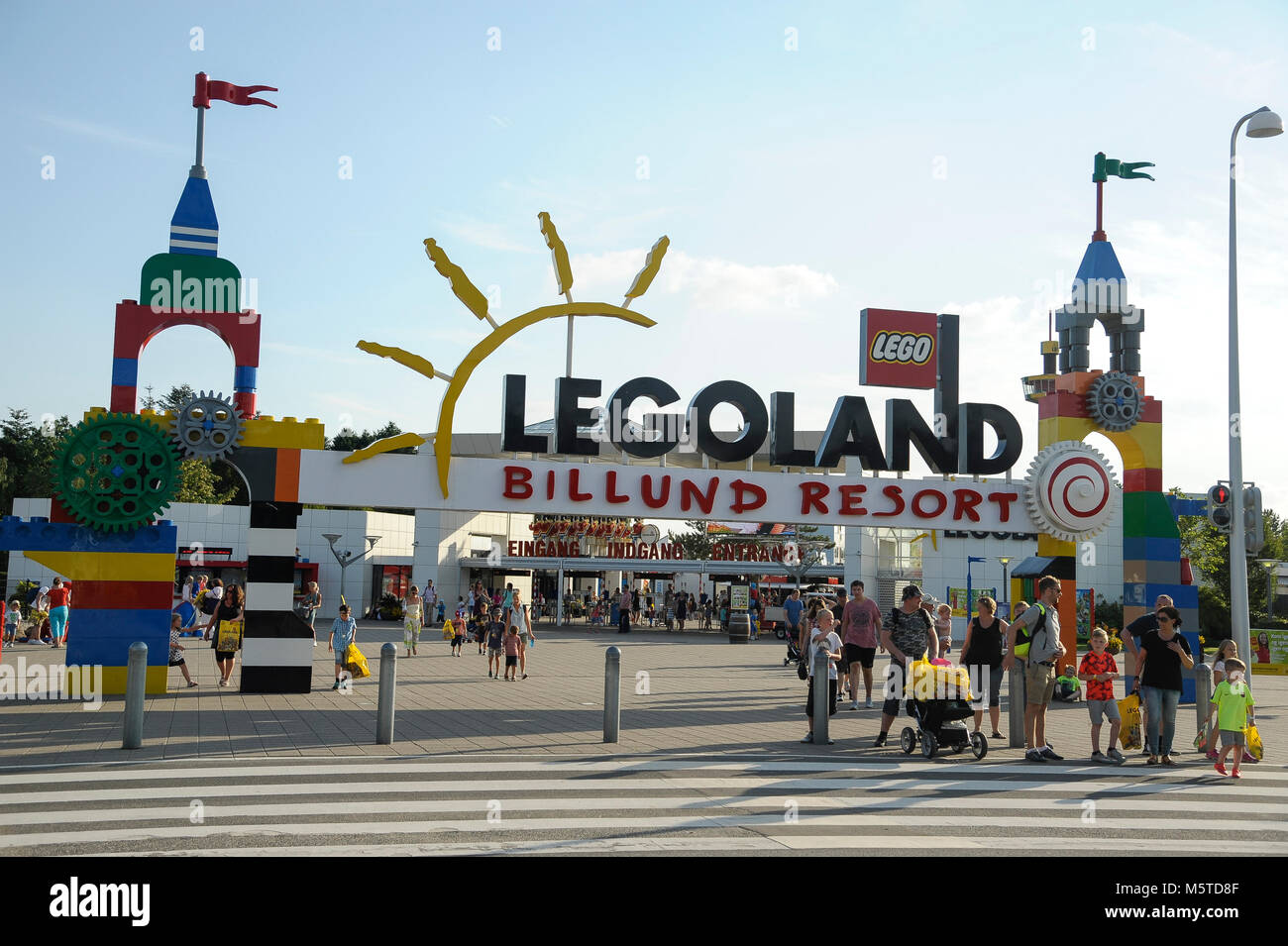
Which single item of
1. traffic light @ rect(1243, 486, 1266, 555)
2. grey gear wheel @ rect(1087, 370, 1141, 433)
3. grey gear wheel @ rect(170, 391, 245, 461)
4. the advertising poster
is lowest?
the advertising poster

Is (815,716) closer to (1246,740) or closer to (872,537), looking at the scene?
(1246,740)

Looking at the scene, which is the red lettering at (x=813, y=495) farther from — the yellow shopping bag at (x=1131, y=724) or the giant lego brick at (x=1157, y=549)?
the yellow shopping bag at (x=1131, y=724)

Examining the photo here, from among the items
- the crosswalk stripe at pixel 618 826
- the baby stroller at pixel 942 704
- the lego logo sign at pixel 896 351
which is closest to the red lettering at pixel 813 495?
the lego logo sign at pixel 896 351

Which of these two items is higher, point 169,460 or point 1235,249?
point 1235,249

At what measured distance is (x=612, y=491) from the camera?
688 inches

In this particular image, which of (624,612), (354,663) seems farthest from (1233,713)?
(624,612)

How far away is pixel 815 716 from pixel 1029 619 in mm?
2659

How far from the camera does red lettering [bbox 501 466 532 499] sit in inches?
682

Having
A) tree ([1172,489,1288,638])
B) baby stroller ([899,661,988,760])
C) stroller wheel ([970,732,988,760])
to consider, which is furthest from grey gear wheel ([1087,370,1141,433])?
tree ([1172,489,1288,638])

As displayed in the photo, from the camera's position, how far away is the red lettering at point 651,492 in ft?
57.8

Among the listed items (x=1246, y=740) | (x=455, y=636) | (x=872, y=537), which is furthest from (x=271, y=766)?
(x=872, y=537)

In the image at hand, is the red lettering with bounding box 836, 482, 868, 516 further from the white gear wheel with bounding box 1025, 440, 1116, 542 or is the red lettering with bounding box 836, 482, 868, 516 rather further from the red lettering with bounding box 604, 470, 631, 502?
the red lettering with bounding box 604, 470, 631, 502

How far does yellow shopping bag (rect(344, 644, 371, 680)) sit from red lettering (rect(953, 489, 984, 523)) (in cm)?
1030
